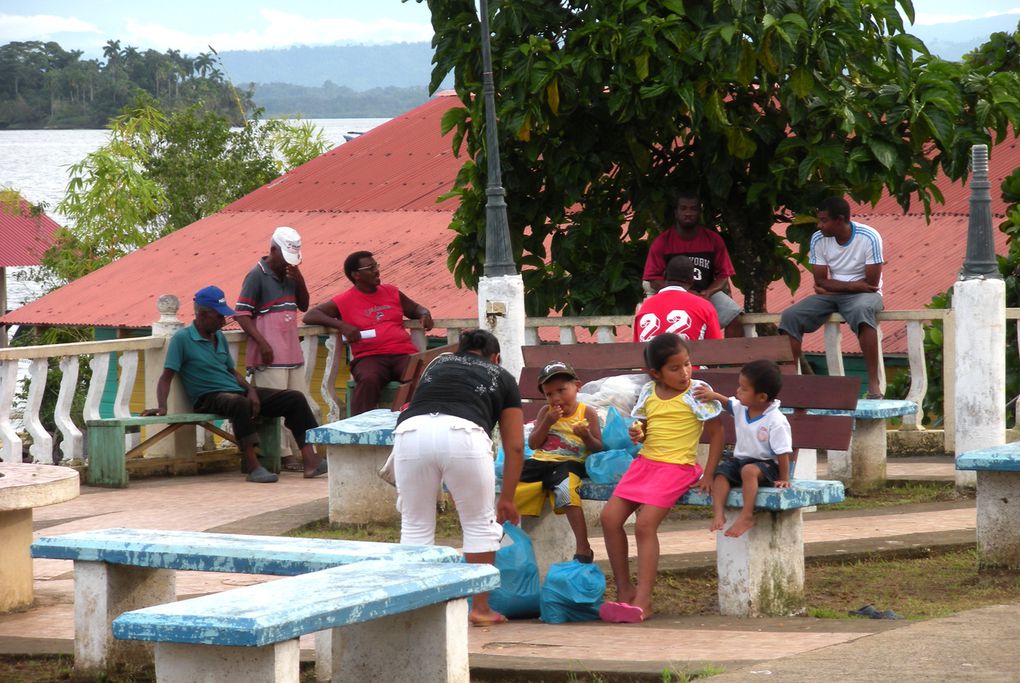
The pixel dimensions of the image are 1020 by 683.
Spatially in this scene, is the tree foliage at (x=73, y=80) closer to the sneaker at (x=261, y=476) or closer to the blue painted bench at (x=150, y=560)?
the sneaker at (x=261, y=476)

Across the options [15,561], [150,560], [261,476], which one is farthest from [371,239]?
[150,560]

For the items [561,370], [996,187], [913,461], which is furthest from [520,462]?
[996,187]

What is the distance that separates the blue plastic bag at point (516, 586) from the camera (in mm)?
6707

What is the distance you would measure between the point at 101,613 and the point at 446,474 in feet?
4.95

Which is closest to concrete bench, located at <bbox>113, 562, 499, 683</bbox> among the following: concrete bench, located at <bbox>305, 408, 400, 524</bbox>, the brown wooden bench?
the brown wooden bench

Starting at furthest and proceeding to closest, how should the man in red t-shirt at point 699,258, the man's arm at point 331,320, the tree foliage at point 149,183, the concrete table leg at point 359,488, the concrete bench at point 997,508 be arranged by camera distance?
the tree foliage at point 149,183
the man's arm at point 331,320
the man in red t-shirt at point 699,258
the concrete table leg at point 359,488
the concrete bench at point 997,508

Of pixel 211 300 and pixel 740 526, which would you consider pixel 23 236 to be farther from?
pixel 740 526

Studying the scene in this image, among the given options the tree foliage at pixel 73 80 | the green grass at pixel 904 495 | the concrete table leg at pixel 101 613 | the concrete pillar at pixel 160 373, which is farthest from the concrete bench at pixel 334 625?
the tree foliage at pixel 73 80

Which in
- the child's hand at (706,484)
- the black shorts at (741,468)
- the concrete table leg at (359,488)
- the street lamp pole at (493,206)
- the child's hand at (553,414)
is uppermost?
the street lamp pole at (493,206)

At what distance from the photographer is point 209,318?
10.4 metres

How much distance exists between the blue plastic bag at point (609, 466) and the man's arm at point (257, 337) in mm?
4363

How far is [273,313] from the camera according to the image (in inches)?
424

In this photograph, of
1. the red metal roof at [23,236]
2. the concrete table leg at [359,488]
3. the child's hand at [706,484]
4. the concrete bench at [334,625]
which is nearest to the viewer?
the concrete bench at [334,625]

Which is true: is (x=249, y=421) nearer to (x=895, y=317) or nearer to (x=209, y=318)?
(x=209, y=318)
